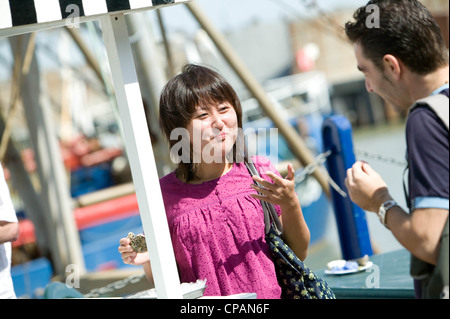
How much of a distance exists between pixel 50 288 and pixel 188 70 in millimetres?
1447

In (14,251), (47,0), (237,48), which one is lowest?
(14,251)

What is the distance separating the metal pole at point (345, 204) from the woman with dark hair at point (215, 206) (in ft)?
5.98

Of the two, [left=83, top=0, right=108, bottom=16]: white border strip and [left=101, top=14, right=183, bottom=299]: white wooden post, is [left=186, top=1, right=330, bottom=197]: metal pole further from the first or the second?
[left=83, top=0, right=108, bottom=16]: white border strip

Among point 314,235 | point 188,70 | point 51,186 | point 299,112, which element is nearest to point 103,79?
point 51,186

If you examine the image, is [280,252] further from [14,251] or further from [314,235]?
[314,235]

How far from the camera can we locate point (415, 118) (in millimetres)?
1489

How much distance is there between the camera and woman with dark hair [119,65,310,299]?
2047mm

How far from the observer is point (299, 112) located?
48.3 feet

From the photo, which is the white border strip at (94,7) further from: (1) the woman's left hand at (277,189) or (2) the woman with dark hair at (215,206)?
(1) the woman's left hand at (277,189)

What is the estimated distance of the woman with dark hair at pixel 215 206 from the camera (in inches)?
80.6

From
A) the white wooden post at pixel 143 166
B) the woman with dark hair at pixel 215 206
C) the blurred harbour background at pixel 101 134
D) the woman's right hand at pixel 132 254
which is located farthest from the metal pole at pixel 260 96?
the white wooden post at pixel 143 166

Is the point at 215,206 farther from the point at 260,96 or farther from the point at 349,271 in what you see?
the point at 260,96

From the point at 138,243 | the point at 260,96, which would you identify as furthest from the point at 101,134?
the point at 138,243

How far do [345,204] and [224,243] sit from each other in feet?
6.71
